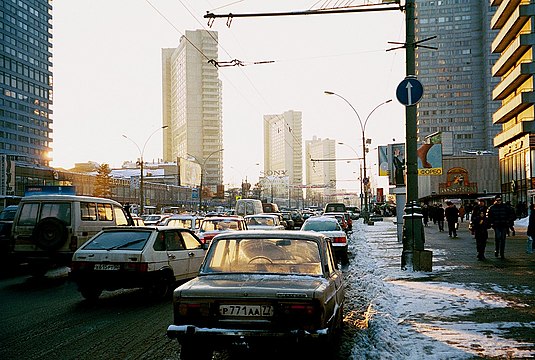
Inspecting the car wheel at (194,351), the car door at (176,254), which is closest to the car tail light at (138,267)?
the car door at (176,254)

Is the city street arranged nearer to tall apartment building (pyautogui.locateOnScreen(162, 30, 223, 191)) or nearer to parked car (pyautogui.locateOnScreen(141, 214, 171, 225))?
parked car (pyautogui.locateOnScreen(141, 214, 171, 225))

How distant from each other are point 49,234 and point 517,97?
149 feet

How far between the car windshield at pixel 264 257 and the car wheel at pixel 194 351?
36.4 inches

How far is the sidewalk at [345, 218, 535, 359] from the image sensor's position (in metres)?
7.00

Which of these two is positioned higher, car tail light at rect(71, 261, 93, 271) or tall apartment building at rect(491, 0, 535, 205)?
tall apartment building at rect(491, 0, 535, 205)

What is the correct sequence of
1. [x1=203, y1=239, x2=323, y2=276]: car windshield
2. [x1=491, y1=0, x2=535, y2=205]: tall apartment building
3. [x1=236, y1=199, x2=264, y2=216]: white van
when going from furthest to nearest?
[x1=491, y1=0, x2=535, y2=205]: tall apartment building, [x1=236, y1=199, x2=264, y2=216]: white van, [x1=203, y1=239, x2=323, y2=276]: car windshield

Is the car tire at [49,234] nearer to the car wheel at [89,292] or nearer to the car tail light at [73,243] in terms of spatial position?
the car tail light at [73,243]

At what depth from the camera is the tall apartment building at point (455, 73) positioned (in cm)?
14500

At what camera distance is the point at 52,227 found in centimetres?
1430

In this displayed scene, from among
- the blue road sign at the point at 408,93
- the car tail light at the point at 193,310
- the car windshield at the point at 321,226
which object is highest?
the blue road sign at the point at 408,93

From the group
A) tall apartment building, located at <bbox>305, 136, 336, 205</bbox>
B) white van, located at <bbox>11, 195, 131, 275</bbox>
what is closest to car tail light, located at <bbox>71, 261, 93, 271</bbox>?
white van, located at <bbox>11, 195, 131, 275</bbox>

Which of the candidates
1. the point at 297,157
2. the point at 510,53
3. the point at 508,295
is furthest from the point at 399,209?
the point at 297,157

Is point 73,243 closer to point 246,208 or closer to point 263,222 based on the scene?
point 263,222

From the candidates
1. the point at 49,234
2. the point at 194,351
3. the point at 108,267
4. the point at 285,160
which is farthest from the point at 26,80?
the point at 194,351
